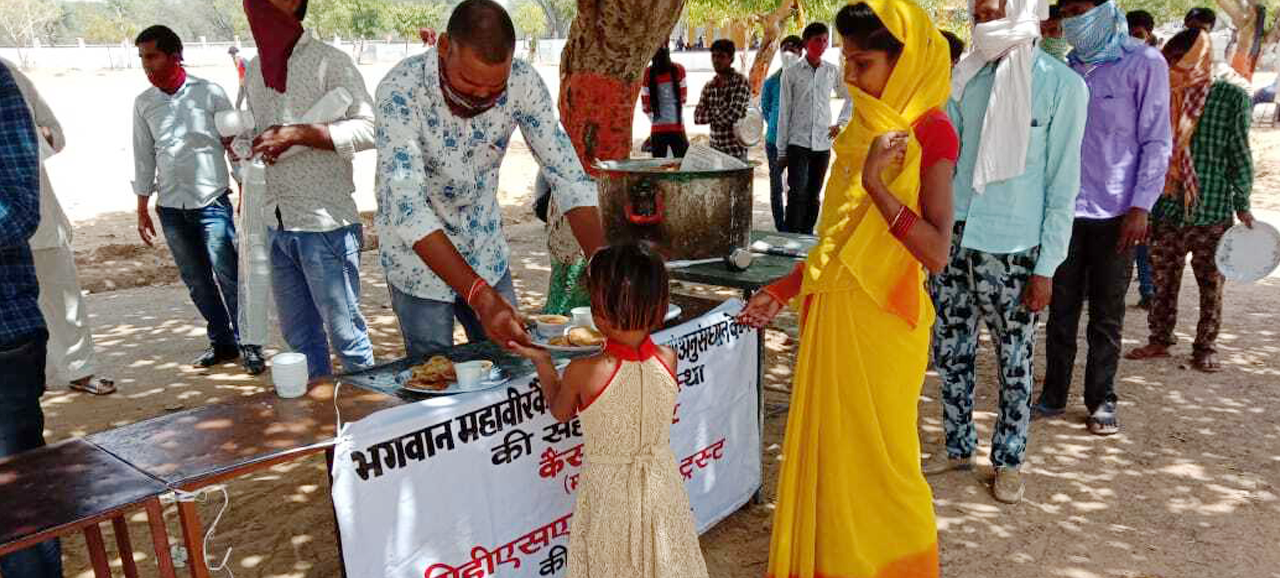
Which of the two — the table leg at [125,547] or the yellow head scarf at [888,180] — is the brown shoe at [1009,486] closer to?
the yellow head scarf at [888,180]

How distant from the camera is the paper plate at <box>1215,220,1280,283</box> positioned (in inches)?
193

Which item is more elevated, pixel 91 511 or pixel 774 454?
pixel 91 511

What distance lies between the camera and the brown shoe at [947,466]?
392cm

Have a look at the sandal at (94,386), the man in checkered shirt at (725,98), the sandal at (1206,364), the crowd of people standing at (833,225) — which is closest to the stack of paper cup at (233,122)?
the crowd of people standing at (833,225)

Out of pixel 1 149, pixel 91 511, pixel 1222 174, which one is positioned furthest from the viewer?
pixel 1222 174

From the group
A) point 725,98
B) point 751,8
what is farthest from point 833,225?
point 751,8

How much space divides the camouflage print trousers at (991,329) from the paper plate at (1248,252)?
2.28m

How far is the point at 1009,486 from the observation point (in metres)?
3.69

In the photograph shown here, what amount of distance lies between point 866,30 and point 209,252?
4.41 metres

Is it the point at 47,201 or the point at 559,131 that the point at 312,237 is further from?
the point at 47,201

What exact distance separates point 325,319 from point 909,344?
2.36 m

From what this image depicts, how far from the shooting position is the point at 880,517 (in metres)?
2.71

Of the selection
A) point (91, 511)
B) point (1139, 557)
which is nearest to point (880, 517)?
point (1139, 557)

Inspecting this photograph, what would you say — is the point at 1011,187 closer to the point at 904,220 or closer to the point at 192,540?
the point at 904,220
